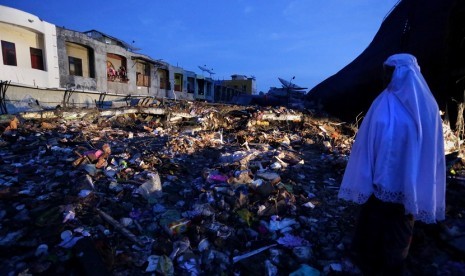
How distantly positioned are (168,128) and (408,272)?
7176 millimetres

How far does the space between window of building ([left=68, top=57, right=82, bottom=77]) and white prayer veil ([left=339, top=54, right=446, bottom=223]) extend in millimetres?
16639

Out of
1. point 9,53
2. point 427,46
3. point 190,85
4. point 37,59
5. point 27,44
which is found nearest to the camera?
point 427,46

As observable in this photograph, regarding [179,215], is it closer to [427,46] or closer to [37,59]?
[427,46]

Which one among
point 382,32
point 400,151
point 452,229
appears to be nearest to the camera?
point 400,151

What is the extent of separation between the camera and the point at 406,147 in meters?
1.64

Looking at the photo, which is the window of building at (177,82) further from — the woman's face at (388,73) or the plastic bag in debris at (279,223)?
the woman's face at (388,73)

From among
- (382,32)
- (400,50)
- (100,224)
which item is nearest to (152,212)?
(100,224)

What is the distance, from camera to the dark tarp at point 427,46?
614cm

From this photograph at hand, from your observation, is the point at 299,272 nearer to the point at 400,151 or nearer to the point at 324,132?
the point at 400,151

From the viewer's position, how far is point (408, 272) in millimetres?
2096

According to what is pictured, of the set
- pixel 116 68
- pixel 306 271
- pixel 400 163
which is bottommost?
pixel 306 271

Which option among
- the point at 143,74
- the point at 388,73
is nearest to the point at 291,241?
the point at 388,73

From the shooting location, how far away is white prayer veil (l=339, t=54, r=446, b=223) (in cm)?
162

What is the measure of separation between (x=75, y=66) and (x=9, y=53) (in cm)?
323
